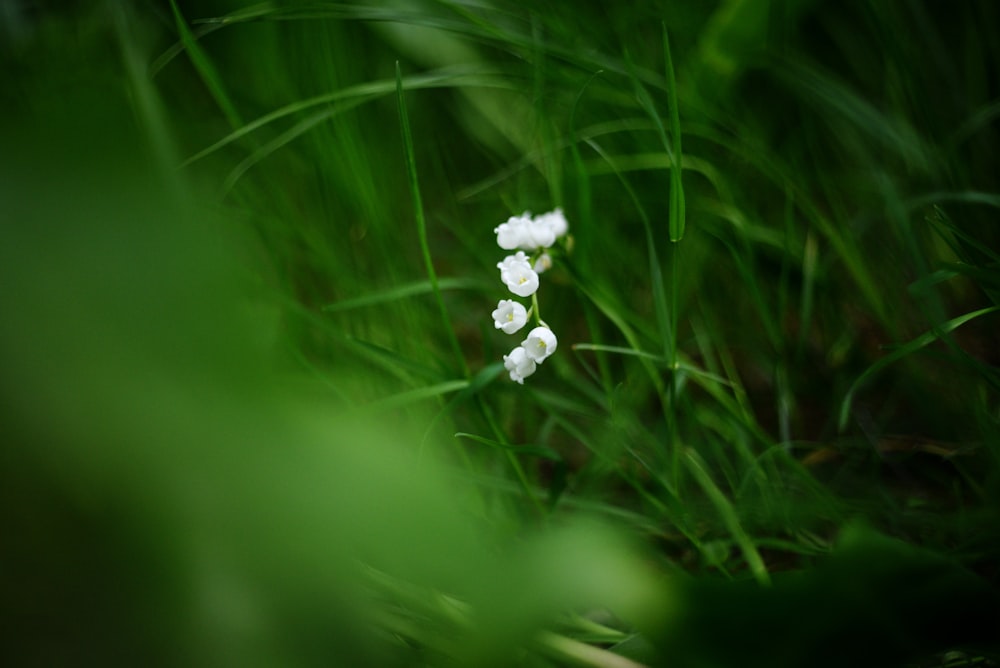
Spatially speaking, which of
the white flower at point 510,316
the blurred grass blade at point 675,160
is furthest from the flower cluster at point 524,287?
the blurred grass blade at point 675,160

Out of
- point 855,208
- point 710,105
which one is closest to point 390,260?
point 710,105

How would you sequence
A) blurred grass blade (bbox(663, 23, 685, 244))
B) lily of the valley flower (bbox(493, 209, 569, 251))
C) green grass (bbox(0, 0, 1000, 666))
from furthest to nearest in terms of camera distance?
lily of the valley flower (bbox(493, 209, 569, 251))
blurred grass blade (bbox(663, 23, 685, 244))
green grass (bbox(0, 0, 1000, 666))

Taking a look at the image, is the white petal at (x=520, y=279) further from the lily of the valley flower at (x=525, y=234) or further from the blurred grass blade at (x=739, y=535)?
the blurred grass blade at (x=739, y=535)

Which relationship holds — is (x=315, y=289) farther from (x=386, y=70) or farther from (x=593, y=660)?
(x=593, y=660)

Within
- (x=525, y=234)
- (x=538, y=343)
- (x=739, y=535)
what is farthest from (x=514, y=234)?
(x=739, y=535)

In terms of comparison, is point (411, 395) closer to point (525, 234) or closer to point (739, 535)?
point (525, 234)

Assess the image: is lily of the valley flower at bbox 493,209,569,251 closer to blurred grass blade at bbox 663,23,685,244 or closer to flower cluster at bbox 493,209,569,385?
flower cluster at bbox 493,209,569,385

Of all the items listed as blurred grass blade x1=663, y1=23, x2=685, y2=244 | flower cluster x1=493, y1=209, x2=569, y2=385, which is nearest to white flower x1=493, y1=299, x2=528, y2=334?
flower cluster x1=493, y1=209, x2=569, y2=385
